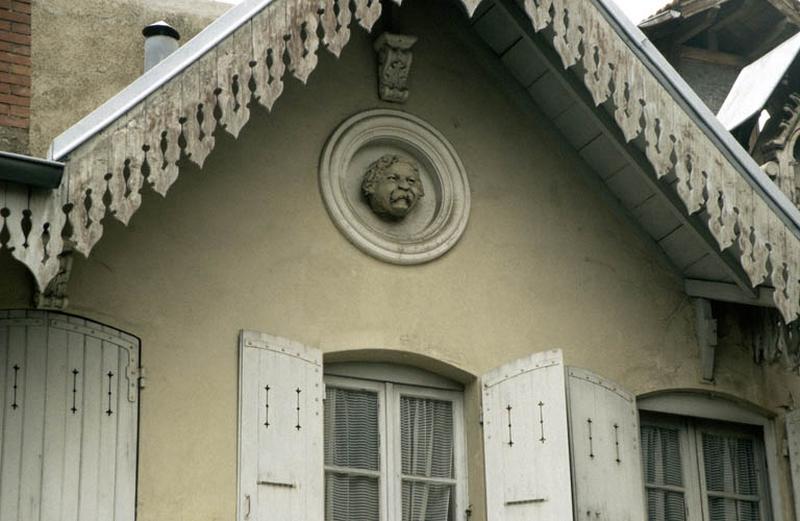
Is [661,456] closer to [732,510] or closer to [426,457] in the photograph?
[732,510]

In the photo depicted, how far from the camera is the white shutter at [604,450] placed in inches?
426

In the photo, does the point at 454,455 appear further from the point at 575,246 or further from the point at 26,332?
the point at 26,332

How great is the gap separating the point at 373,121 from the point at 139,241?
1744mm

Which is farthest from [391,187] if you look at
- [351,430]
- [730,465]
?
[730,465]

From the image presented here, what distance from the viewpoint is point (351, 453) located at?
10.6 m

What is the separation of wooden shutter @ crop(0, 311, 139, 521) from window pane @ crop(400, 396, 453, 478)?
1734 millimetres

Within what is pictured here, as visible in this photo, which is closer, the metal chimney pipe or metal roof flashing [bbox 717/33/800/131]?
the metal chimney pipe

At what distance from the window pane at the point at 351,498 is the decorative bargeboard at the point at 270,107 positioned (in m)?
2.02

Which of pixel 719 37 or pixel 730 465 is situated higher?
pixel 719 37

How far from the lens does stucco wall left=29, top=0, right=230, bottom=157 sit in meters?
11.4

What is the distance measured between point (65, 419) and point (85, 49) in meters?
2.99

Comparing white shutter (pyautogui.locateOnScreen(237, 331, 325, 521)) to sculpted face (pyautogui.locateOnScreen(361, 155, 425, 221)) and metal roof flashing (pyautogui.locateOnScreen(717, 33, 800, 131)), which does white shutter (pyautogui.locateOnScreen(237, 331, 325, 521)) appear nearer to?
sculpted face (pyautogui.locateOnScreen(361, 155, 425, 221))

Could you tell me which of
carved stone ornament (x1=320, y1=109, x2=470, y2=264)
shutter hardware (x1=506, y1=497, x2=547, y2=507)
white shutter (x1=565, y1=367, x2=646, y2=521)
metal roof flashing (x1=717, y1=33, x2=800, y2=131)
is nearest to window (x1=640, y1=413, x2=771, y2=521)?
white shutter (x1=565, y1=367, x2=646, y2=521)

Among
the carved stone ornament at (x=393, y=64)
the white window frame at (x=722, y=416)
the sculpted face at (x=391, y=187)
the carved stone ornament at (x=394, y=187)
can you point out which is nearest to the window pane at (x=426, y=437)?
the carved stone ornament at (x=394, y=187)
